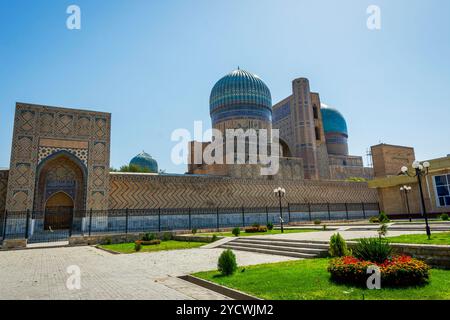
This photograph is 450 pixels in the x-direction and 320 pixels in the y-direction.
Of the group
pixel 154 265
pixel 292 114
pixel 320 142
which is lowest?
pixel 154 265

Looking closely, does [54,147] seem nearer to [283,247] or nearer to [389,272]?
[283,247]

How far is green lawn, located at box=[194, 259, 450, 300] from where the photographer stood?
158 inches

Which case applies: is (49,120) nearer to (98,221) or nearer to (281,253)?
(98,221)

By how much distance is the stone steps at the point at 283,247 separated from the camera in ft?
26.3

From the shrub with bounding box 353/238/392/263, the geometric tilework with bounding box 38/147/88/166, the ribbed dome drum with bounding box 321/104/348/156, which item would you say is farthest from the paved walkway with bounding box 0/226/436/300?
the ribbed dome drum with bounding box 321/104/348/156

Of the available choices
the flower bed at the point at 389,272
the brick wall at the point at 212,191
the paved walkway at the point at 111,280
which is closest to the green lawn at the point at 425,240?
the flower bed at the point at 389,272

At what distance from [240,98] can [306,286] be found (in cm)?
2815

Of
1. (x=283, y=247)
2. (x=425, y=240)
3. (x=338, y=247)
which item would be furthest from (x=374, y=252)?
(x=283, y=247)

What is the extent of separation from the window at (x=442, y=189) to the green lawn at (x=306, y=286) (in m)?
18.0

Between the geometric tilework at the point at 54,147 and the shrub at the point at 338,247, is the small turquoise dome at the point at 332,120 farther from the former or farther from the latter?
the shrub at the point at 338,247

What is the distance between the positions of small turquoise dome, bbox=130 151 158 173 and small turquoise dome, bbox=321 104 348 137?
75.3 feet
